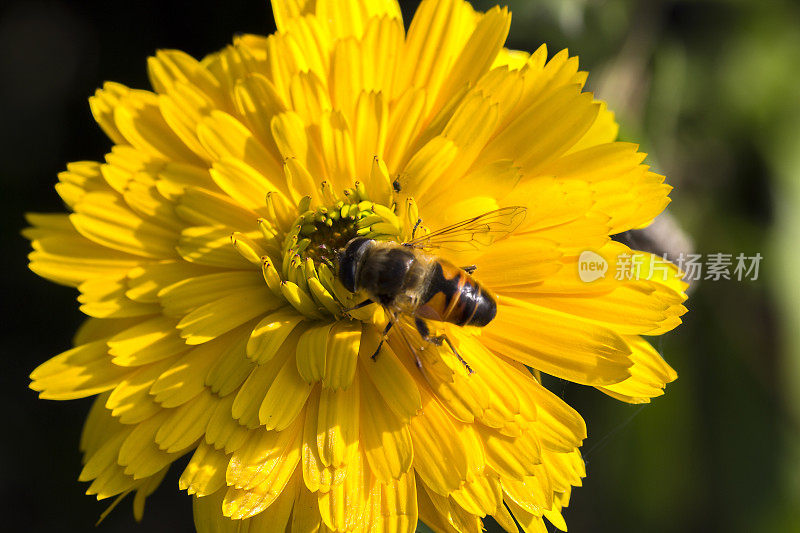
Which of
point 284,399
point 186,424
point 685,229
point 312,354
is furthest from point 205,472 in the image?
point 685,229

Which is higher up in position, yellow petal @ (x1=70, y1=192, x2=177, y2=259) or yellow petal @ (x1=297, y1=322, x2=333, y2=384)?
yellow petal @ (x1=70, y1=192, x2=177, y2=259)

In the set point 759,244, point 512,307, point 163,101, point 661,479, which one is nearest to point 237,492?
point 512,307

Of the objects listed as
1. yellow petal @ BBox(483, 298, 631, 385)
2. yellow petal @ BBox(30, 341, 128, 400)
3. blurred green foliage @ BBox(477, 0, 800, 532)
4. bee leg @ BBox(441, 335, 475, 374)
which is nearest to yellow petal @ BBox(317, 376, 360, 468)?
bee leg @ BBox(441, 335, 475, 374)

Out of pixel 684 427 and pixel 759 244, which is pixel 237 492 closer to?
pixel 684 427

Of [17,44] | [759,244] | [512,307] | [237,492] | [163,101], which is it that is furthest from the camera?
[17,44]

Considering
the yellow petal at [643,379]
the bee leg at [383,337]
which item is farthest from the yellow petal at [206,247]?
the yellow petal at [643,379]

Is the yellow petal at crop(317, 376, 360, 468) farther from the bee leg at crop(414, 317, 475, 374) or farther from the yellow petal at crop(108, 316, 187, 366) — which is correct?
the yellow petal at crop(108, 316, 187, 366)

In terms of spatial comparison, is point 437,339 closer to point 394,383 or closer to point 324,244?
point 394,383
